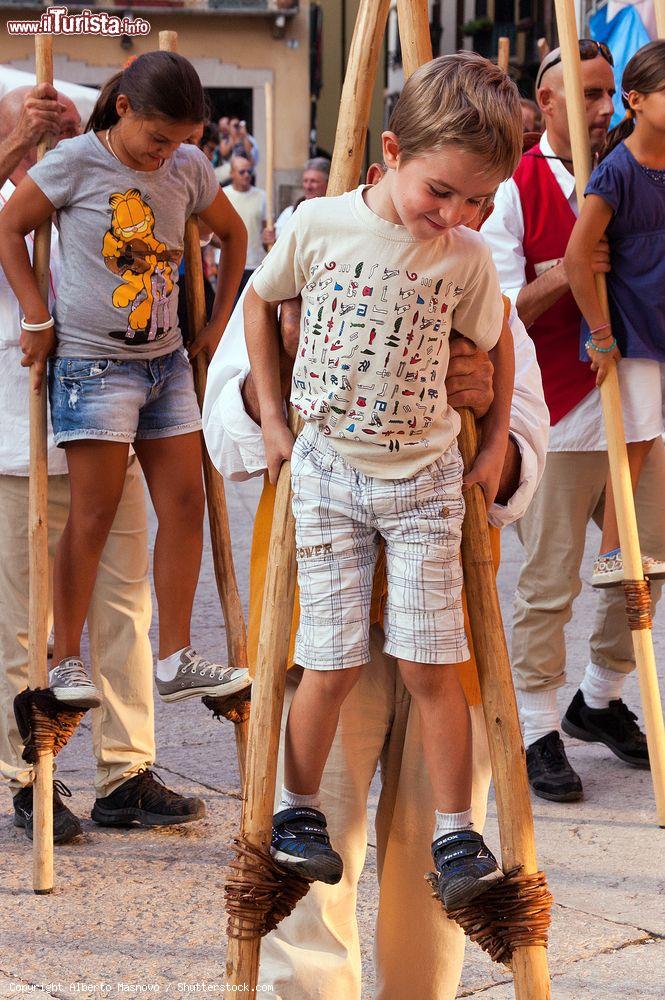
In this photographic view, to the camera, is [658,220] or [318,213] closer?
[318,213]

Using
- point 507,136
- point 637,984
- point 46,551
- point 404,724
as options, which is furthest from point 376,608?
point 46,551

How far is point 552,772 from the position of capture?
14.7ft

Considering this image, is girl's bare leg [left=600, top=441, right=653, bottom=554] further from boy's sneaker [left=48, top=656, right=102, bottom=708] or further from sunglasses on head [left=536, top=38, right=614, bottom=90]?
boy's sneaker [left=48, top=656, right=102, bottom=708]

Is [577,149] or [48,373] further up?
[577,149]

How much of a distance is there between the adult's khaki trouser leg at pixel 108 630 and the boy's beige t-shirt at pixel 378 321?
6.82ft

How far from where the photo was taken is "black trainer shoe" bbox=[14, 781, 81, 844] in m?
4.04

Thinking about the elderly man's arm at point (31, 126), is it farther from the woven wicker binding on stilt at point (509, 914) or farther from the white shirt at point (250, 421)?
the woven wicker binding on stilt at point (509, 914)

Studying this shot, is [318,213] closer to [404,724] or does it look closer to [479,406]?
[479,406]

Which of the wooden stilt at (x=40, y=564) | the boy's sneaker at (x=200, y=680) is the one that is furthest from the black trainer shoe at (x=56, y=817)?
the boy's sneaker at (x=200, y=680)

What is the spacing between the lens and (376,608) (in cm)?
242

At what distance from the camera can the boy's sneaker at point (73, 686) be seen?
11.9ft

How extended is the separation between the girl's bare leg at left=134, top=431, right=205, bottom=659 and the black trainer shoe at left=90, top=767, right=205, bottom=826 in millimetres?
651

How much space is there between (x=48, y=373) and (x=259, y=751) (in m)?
1.88

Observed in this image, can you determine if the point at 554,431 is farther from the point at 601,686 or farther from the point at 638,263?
the point at 601,686
